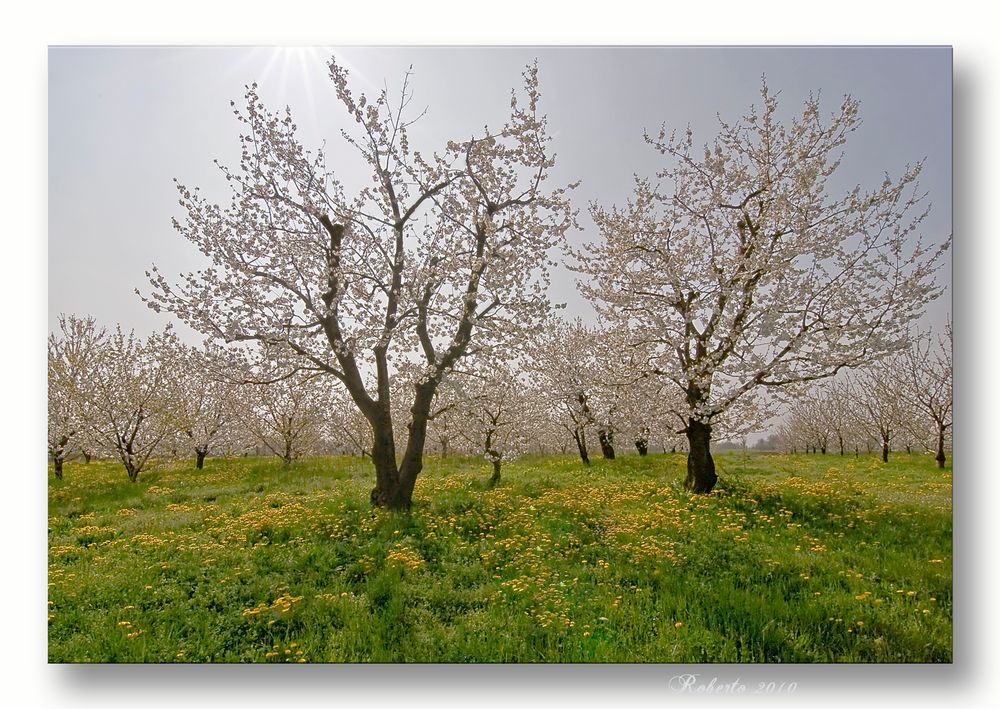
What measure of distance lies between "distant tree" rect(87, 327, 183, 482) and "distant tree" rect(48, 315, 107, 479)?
0.08 metres

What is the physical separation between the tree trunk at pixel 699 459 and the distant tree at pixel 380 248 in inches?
77.4

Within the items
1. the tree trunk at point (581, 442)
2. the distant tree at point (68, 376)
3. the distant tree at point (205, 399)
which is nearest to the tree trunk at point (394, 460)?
the distant tree at point (205, 399)

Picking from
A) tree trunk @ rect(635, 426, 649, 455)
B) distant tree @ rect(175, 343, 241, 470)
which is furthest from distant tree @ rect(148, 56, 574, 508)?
tree trunk @ rect(635, 426, 649, 455)

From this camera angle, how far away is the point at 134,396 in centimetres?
427

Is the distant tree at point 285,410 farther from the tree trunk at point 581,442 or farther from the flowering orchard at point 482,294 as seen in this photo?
the tree trunk at point 581,442

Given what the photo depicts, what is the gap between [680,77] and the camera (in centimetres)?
362

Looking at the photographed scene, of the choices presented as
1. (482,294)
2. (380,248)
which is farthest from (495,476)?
(380,248)

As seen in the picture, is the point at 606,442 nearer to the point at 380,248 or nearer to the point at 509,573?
the point at 509,573

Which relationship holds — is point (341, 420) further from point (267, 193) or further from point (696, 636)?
point (696, 636)

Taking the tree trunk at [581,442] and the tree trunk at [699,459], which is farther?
the tree trunk at [581,442]

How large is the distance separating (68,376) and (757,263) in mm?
5945

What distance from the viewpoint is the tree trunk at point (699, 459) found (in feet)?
13.9
